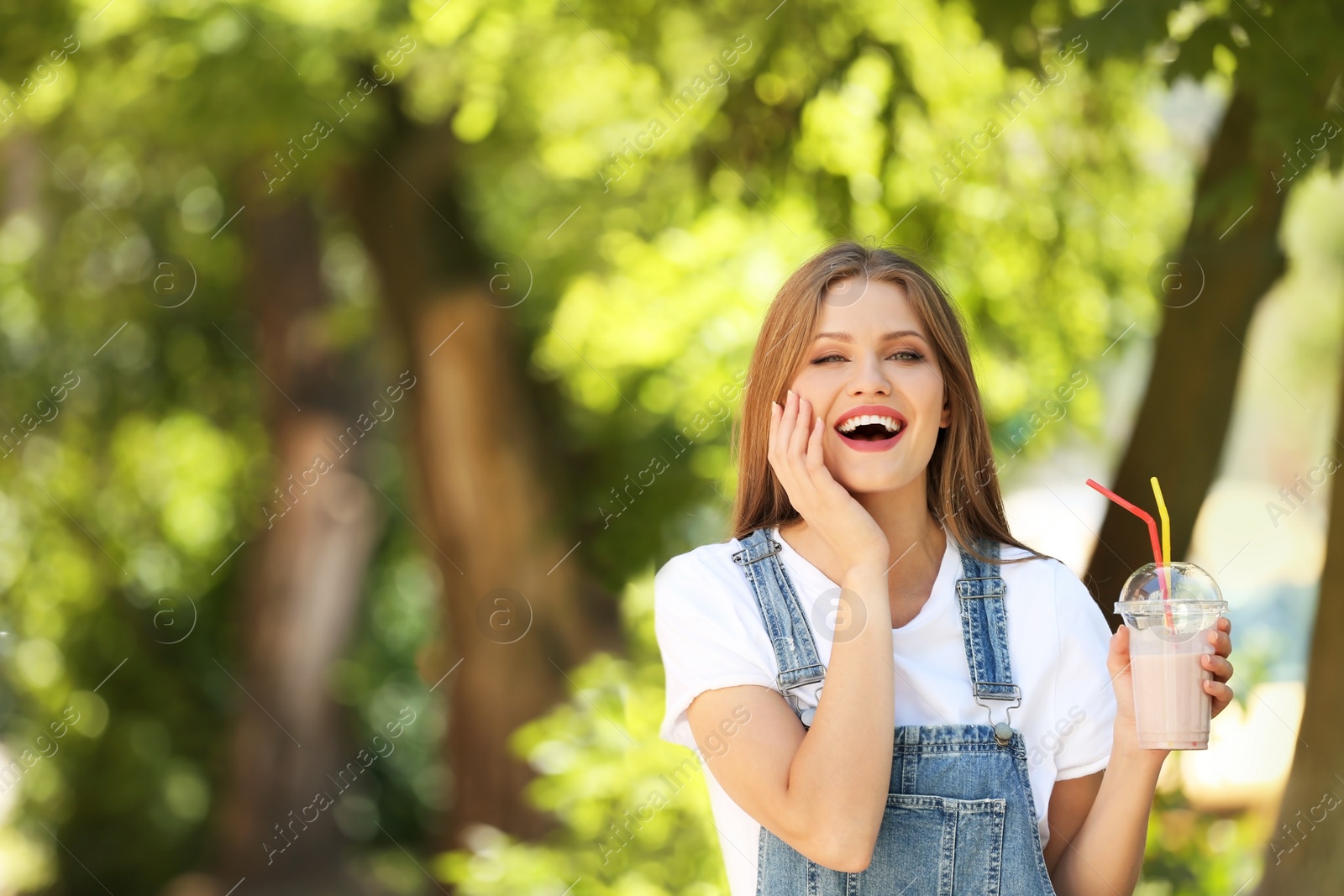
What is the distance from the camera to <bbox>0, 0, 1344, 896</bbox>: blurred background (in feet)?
12.5

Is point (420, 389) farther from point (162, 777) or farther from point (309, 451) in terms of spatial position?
point (162, 777)

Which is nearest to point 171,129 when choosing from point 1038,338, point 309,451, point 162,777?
point 1038,338

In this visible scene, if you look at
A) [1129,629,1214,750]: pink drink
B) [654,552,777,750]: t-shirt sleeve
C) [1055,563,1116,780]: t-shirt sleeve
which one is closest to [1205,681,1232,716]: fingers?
[1129,629,1214,750]: pink drink

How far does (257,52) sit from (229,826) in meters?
6.46

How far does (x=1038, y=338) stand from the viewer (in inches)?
181

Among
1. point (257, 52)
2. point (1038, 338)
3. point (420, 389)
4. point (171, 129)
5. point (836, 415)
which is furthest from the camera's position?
point (420, 389)

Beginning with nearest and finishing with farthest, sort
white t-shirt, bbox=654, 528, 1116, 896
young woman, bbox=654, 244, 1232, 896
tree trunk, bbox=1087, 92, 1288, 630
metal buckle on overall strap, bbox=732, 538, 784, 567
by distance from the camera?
young woman, bbox=654, 244, 1232, 896
white t-shirt, bbox=654, 528, 1116, 896
metal buckle on overall strap, bbox=732, 538, 784, 567
tree trunk, bbox=1087, 92, 1288, 630

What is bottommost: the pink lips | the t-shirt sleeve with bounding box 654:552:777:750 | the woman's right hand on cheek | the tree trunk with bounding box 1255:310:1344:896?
the t-shirt sleeve with bounding box 654:552:777:750

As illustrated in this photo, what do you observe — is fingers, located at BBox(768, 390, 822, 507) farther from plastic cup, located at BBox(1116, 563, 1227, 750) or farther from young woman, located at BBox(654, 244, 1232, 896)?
plastic cup, located at BBox(1116, 563, 1227, 750)

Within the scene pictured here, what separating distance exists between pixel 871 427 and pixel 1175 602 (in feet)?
1.61

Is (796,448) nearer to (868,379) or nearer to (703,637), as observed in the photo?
(868,379)

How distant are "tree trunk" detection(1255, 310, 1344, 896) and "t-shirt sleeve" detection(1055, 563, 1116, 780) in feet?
6.36

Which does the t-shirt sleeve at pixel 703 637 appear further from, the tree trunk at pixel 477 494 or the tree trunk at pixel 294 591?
the tree trunk at pixel 294 591

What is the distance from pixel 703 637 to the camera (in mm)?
1806
